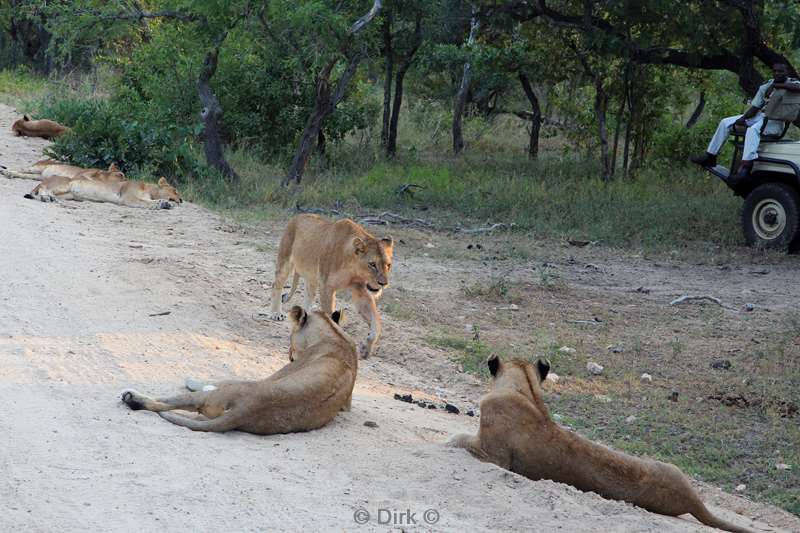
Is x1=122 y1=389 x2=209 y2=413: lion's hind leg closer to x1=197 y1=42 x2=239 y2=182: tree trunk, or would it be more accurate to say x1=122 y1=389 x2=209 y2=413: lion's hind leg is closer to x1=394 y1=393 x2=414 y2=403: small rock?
x1=394 y1=393 x2=414 y2=403: small rock

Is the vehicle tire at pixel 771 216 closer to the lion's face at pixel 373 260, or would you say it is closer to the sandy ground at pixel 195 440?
the sandy ground at pixel 195 440

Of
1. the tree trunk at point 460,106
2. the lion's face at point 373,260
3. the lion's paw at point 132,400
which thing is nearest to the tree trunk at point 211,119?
the tree trunk at point 460,106

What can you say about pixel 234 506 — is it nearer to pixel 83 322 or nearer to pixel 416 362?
pixel 83 322

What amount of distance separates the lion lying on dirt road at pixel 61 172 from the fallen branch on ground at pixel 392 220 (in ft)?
9.02

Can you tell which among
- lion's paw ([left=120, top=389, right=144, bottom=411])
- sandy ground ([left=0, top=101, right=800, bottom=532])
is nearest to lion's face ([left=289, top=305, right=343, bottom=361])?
sandy ground ([left=0, top=101, right=800, bottom=532])

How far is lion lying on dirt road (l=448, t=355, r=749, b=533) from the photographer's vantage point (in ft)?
17.9

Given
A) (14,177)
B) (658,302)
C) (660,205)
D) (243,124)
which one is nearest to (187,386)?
(658,302)

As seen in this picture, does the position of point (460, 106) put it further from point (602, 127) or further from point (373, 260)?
point (373, 260)

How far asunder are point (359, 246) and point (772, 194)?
8252 millimetres

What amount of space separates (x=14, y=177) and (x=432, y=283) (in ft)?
23.4

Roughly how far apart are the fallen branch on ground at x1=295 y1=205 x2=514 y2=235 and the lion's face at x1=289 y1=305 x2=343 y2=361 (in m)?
8.27

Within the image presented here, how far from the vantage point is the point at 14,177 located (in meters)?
15.2

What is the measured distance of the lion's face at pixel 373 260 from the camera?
844cm

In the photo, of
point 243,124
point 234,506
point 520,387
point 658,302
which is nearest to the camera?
point 234,506
